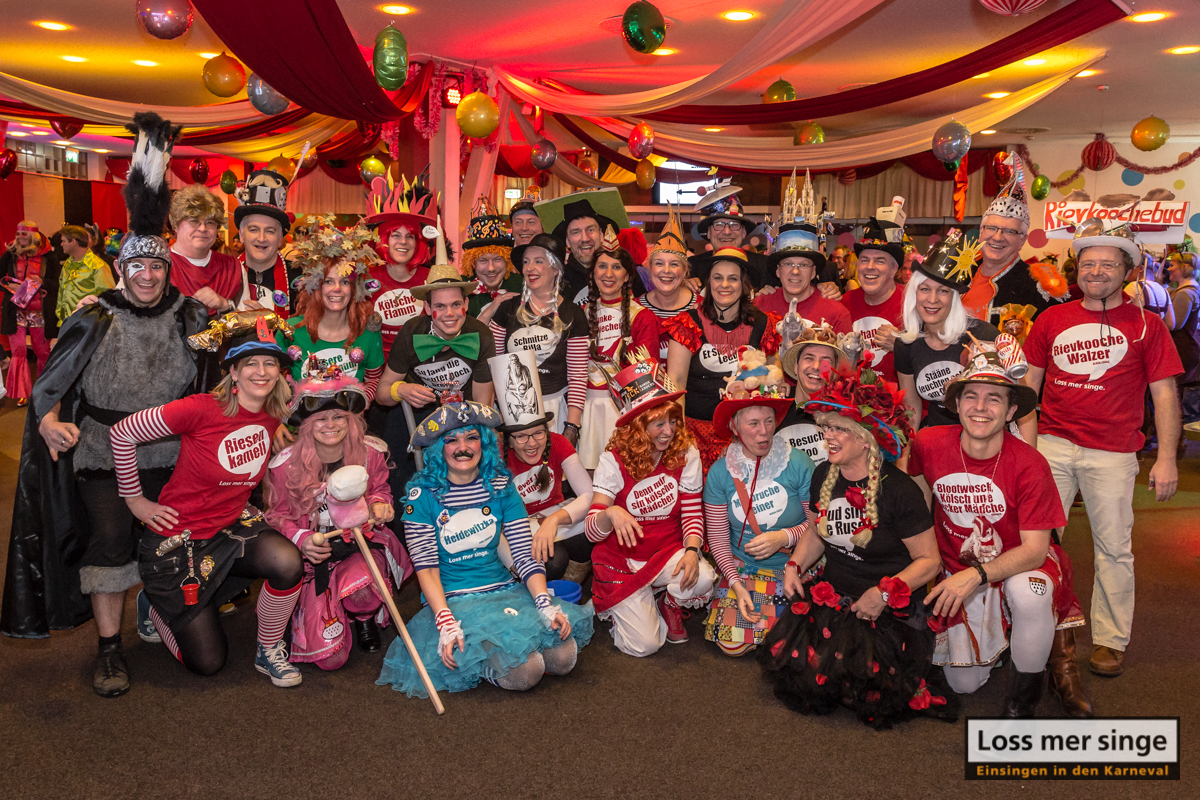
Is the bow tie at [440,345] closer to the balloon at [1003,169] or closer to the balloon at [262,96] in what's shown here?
the balloon at [1003,169]

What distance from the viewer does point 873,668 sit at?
9.21 feet

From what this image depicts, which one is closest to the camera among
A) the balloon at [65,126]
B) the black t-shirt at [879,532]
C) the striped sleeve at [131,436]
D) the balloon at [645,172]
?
the black t-shirt at [879,532]

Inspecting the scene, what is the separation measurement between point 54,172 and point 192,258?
14886 mm

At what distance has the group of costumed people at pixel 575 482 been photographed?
291 centimetres

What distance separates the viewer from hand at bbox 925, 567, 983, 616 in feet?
9.04

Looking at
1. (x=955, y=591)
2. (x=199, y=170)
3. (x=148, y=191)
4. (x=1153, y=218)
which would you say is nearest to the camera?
(x=955, y=591)

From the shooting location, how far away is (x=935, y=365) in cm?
341

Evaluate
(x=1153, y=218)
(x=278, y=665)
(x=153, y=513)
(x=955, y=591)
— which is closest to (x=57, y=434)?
(x=153, y=513)

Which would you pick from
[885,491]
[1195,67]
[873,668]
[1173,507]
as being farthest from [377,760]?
[1195,67]

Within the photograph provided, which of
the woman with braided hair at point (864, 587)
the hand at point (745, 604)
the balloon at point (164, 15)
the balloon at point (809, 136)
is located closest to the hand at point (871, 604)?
the woman with braided hair at point (864, 587)

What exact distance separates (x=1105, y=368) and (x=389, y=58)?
420cm

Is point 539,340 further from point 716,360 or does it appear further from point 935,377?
point 935,377

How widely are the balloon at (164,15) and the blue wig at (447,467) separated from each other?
9.97 ft

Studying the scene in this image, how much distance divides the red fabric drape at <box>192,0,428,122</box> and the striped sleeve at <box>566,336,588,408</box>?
76.8 inches
